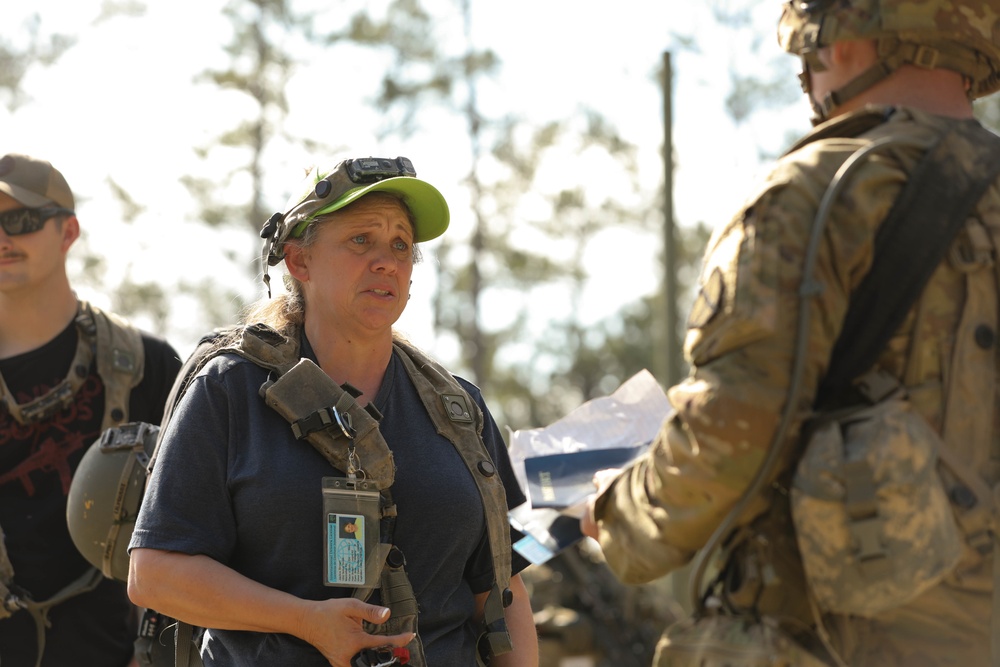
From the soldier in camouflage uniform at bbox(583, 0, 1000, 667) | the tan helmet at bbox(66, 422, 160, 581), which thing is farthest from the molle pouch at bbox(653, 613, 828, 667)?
the tan helmet at bbox(66, 422, 160, 581)

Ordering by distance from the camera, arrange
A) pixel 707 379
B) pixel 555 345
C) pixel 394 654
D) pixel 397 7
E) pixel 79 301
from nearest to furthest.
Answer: pixel 707 379 → pixel 394 654 → pixel 79 301 → pixel 397 7 → pixel 555 345

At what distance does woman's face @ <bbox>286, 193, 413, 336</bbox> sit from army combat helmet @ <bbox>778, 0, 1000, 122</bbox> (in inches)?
52.9

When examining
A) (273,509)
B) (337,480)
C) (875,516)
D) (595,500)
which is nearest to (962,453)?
(875,516)

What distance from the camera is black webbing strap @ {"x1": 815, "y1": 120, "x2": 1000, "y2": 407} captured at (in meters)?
2.60

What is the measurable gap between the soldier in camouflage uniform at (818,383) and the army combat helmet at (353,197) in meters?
1.20

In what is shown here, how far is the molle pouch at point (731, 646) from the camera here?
8.37ft

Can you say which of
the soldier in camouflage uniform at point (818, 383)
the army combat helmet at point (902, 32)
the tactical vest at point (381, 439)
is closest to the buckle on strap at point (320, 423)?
the tactical vest at point (381, 439)

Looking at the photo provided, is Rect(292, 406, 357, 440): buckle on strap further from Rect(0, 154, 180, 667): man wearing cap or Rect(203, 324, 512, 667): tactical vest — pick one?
Rect(0, 154, 180, 667): man wearing cap

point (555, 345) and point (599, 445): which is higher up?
Answer: point (599, 445)

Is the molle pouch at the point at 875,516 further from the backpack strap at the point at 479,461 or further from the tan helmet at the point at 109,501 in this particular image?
the tan helmet at the point at 109,501

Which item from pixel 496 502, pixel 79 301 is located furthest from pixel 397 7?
pixel 496 502

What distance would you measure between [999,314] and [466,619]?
1711mm

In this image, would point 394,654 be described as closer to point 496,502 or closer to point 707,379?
point 496,502

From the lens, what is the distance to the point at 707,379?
263 cm
